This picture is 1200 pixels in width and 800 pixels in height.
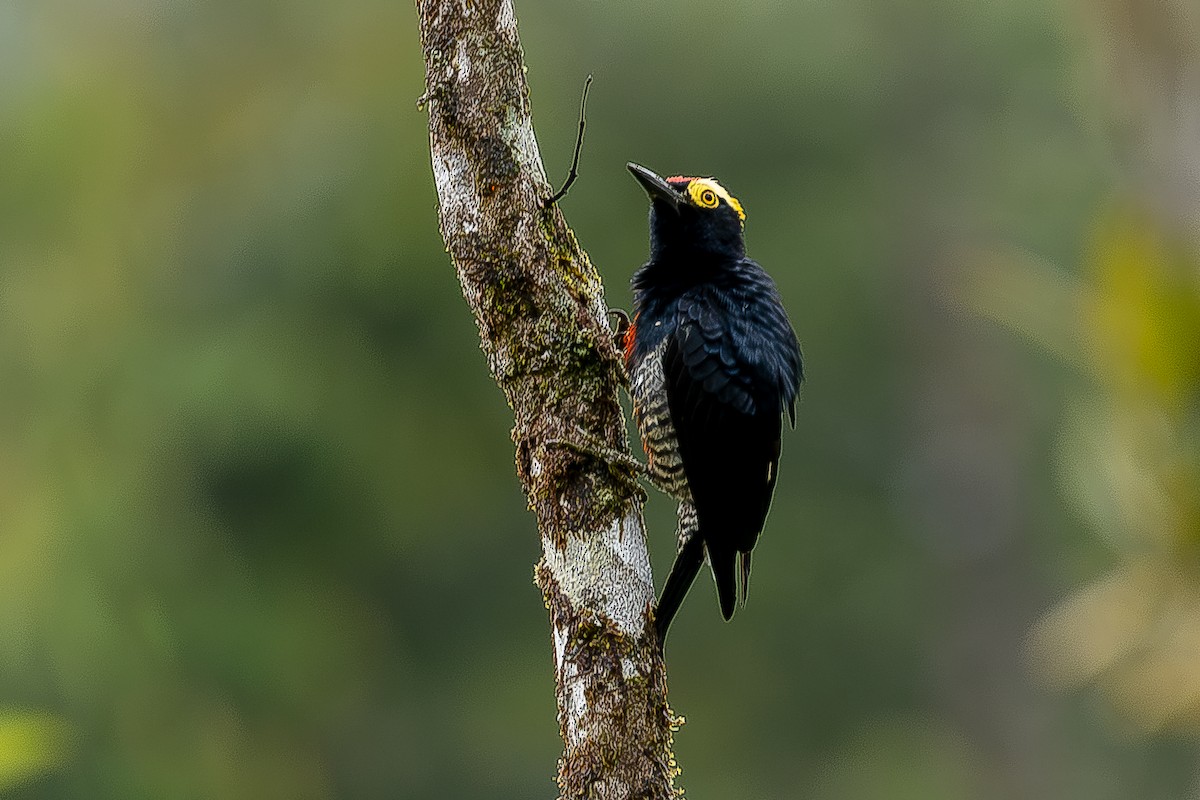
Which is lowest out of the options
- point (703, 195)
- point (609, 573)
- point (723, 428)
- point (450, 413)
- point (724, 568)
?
point (609, 573)

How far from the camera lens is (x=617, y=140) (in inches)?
638

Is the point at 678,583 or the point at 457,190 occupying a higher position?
the point at 457,190

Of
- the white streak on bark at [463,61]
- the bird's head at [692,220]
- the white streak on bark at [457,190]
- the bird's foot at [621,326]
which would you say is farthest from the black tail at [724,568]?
the white streak on bark at [463,61]

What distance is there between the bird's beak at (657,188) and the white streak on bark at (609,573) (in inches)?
46.3

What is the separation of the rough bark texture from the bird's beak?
690mm

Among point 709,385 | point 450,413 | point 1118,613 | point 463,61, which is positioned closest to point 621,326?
point 709,385

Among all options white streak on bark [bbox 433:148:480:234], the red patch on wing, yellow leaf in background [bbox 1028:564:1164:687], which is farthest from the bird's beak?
yellow leaf in background [bbox 1028:564:1164:687]

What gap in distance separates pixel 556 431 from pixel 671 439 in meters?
0.73

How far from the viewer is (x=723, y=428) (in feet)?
13.0

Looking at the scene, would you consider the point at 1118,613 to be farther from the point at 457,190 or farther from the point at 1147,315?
the point at 457,190

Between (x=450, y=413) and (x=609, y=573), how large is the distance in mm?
11496

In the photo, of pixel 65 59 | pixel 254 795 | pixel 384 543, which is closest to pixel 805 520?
pixel 384 543

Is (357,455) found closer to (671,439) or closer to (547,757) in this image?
(547,757)

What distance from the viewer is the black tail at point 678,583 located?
340 cm
